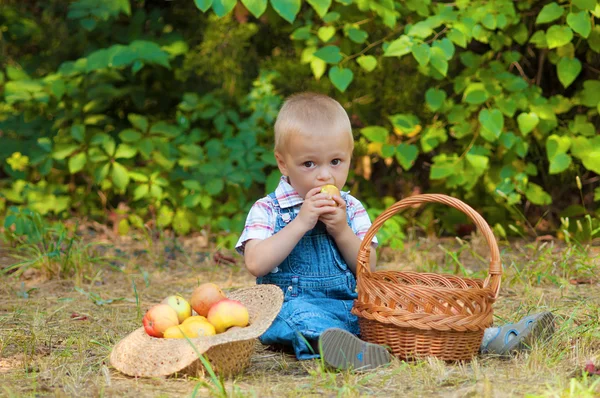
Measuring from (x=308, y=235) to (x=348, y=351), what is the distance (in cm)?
61

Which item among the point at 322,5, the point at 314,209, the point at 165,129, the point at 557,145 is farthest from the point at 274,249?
the point at 165,129

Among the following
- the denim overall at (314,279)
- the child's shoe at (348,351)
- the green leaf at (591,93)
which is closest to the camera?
the child's shoe at (348,351)

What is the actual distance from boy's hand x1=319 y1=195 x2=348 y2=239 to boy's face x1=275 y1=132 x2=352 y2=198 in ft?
0.33

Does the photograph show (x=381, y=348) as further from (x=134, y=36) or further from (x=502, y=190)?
(x=134, y=36)

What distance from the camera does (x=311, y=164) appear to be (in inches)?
109

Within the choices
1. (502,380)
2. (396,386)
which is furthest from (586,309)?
(396,386)

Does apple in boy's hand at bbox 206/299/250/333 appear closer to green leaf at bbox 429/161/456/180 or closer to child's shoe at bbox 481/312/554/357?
child's shoe at bbox 481/312/554/357

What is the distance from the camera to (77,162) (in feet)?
16.2

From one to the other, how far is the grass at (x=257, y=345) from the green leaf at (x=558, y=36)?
111 cm

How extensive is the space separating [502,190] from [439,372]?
229cm

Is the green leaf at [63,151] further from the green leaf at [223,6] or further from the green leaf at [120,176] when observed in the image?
the green leaf at [223,6]

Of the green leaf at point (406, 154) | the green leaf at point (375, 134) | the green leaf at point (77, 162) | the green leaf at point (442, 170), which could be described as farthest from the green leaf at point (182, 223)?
the green leaf at point (442, 170)

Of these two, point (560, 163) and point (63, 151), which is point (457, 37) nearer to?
point (560, 163)

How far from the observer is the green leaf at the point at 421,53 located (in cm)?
375
